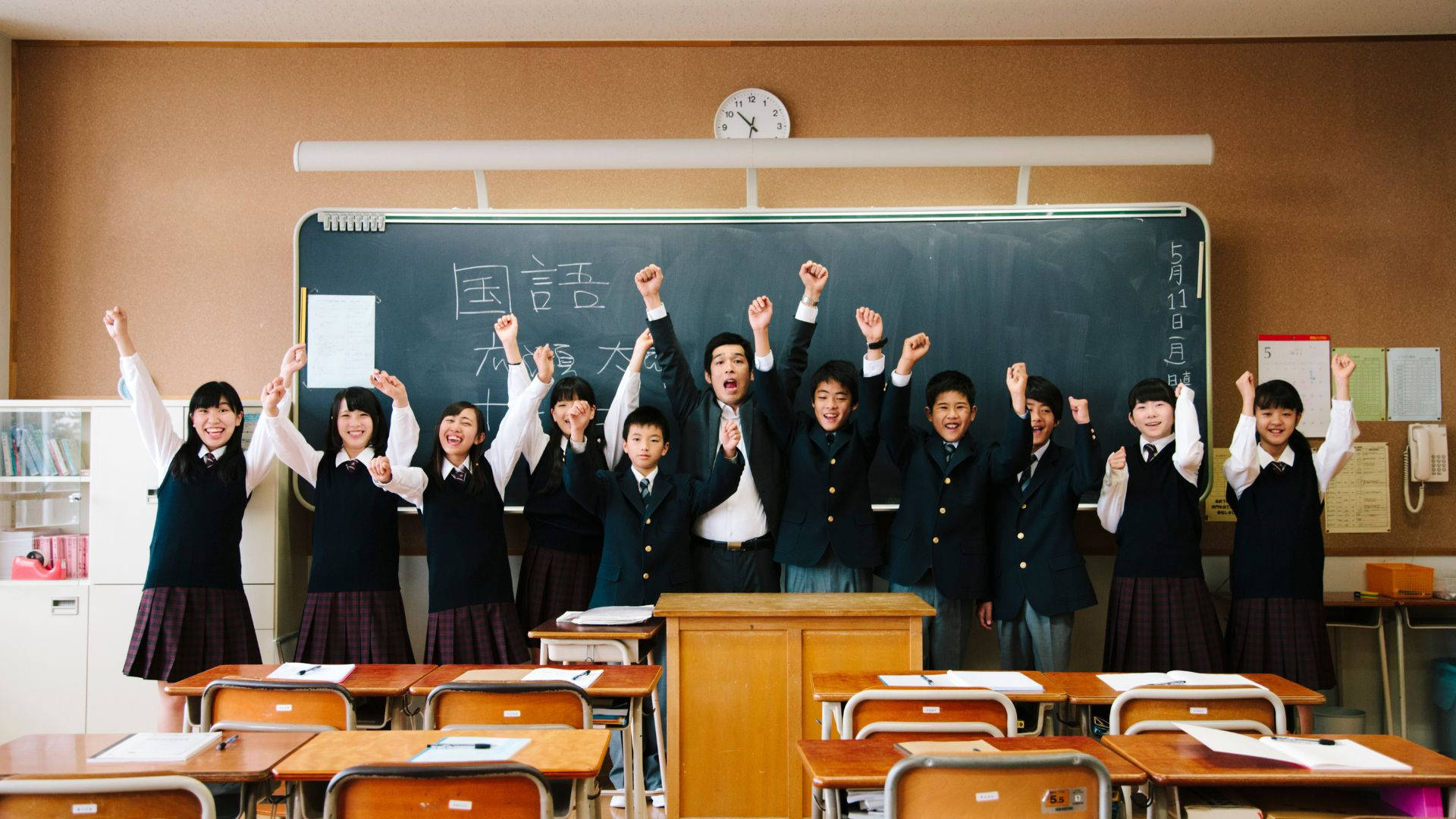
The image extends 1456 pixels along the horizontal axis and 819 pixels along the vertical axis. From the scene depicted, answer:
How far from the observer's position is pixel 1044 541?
11.9ft

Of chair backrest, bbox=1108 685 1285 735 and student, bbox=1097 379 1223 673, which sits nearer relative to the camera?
chair backrest, bbox=1108 685 1285 735

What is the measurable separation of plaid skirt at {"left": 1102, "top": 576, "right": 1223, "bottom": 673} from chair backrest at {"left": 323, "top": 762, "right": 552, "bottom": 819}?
266 centimetres

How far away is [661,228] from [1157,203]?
7.07 ft

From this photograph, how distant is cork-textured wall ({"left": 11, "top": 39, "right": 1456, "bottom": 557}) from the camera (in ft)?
14.7

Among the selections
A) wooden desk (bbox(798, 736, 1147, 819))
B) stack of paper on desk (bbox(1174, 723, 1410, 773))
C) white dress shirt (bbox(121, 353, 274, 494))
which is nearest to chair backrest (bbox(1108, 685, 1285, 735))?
stack of paper on desk (bbox(1174, 723, 1410, 773))

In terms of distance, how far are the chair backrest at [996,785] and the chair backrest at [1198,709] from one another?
1.89ft

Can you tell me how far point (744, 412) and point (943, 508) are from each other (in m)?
0.85

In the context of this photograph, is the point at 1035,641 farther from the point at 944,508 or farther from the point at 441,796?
the point at 441,796

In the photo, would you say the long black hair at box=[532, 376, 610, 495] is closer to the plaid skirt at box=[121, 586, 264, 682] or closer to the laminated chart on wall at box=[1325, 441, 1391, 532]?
the plaid skirt at box=[121, 586, 264, 682]

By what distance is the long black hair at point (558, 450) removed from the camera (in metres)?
3.91

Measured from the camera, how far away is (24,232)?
4.51 metres

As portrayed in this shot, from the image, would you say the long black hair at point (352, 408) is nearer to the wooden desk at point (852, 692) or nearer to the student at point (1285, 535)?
the wooden desk at point (852, 692)

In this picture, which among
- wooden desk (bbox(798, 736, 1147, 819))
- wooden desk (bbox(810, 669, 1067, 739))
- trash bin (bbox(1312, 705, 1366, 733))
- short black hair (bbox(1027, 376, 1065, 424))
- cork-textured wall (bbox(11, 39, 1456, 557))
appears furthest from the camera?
cork-textured wall (bbox(11, 39, 1456, 557))

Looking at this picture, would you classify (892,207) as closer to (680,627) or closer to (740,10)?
(740,10)
